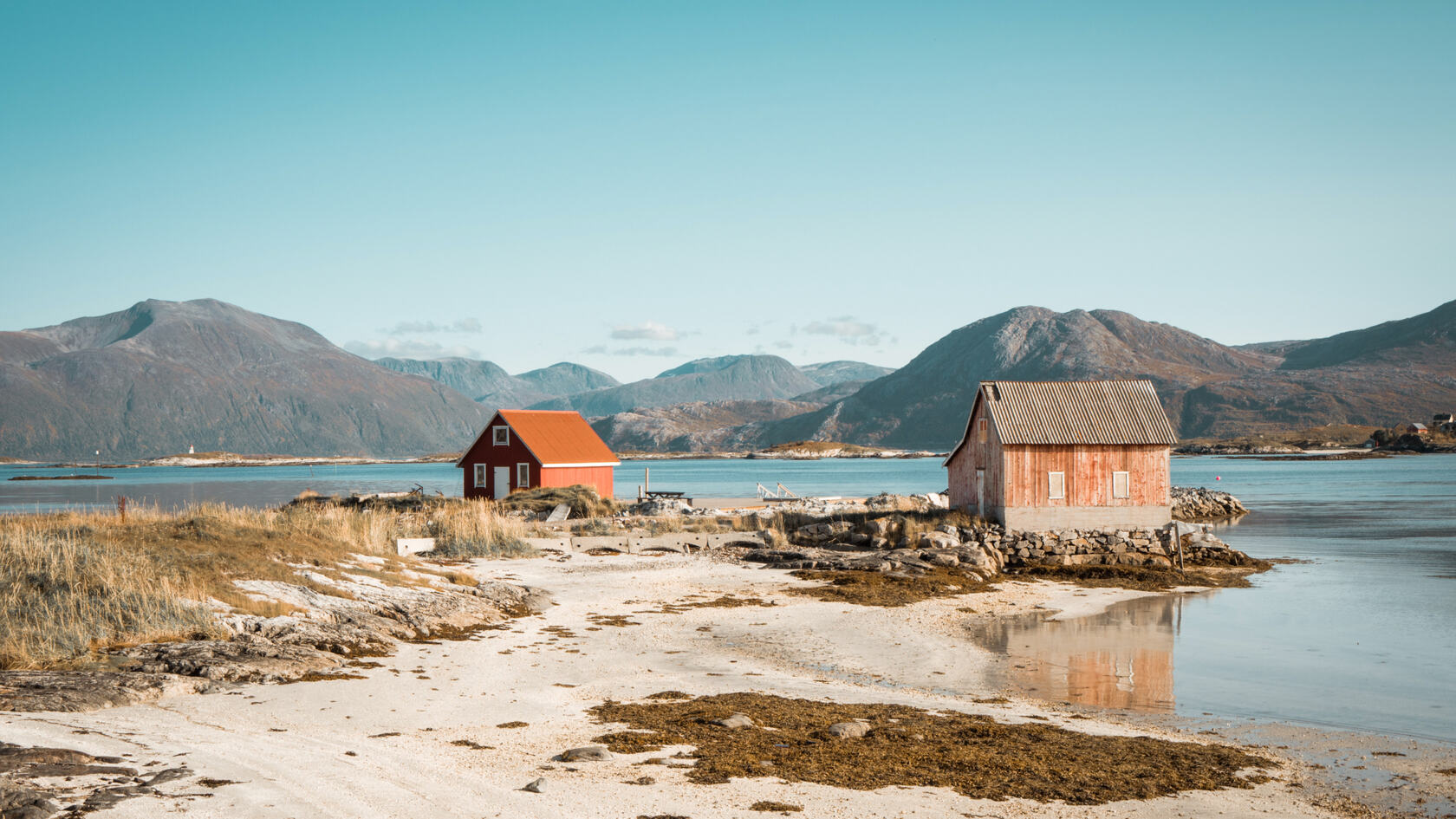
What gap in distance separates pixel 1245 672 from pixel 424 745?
13.4 meters

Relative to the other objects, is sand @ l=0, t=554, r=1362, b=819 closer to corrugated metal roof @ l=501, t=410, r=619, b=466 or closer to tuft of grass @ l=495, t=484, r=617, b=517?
tuft of grass @ l=495, t=484, r=617, b=517

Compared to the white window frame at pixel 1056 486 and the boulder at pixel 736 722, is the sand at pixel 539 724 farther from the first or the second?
the white window frame at pixel 1056 486

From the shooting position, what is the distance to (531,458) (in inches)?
1932

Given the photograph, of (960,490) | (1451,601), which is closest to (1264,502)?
(960,490)

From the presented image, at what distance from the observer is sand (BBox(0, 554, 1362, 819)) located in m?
8.21

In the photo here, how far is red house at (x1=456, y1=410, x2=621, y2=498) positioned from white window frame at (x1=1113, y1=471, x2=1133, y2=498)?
23.8 m

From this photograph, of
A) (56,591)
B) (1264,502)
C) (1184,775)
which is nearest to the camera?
(1184,775)

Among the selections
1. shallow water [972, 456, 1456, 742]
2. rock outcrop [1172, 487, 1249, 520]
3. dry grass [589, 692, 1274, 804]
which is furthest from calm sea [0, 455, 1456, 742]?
rock outcrop [1172, 487, 1249, 520]

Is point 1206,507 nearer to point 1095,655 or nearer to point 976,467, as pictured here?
point 976,467

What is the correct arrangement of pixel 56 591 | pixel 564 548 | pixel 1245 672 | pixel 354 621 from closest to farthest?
1. pixel 56 591
2. pixel 354 621
3. pixel 1245 672
4. pixel 564 548

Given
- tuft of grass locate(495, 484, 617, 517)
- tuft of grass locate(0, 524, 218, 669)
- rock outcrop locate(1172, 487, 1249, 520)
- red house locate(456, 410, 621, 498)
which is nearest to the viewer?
tuft of grass locate(0, 524, 218, 669)

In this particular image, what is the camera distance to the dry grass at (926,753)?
9148mm

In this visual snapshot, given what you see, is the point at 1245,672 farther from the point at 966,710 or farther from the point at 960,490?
the point at 960,490

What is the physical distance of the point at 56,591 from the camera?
45.0 ft
